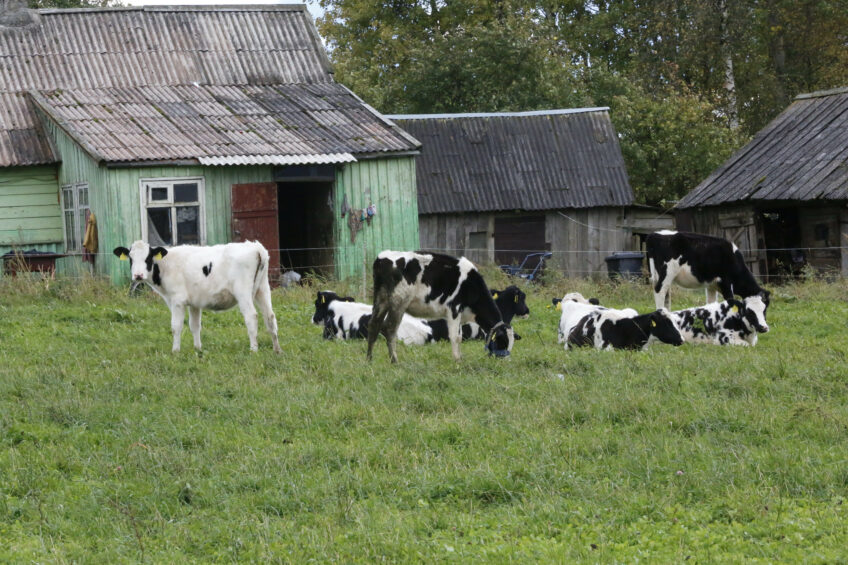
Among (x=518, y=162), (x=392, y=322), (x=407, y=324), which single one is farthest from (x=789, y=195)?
(x=392, y=322)

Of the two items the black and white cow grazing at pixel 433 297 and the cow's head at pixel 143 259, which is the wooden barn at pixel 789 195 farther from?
the cow's head at pixel 143 259

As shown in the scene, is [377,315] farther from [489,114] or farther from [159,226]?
[489,114]

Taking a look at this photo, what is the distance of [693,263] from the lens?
1617 centimetres

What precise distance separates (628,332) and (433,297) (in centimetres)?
258

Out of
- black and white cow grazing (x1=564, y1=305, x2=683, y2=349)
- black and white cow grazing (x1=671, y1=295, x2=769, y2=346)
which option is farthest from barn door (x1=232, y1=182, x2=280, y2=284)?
black and white cow grazing (x1=671, y1=295, x2=769, y2=346)

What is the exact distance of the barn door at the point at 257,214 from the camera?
21.7 m

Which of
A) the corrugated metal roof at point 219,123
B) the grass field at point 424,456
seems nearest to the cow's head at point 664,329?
the grass field at point 424,456

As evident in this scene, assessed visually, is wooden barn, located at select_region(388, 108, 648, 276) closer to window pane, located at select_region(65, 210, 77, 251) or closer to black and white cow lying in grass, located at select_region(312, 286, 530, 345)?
window pane, located at select_region(65, 210, 77, 251)

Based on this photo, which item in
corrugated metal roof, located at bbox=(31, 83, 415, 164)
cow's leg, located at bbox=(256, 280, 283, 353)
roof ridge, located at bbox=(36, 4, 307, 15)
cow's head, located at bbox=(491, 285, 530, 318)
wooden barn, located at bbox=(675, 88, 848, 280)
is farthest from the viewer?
roof ridge, located at bbox=(36, 4, 307, 15)

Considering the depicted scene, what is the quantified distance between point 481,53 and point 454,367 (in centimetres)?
2529

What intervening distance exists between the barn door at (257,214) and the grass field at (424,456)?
30.1 feet

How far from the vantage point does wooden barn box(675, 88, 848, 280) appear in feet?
78.9

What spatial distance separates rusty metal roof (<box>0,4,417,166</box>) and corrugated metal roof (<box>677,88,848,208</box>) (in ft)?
26.0

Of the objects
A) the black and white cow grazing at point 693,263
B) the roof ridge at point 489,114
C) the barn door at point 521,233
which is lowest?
the black and white cow grazing at point 693,263
